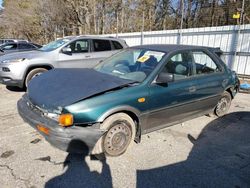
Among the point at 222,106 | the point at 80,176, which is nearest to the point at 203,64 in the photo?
the point at 222,106

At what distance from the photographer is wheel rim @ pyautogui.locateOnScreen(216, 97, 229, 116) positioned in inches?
188

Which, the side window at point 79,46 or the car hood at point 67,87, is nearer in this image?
the car hood at point 67,87

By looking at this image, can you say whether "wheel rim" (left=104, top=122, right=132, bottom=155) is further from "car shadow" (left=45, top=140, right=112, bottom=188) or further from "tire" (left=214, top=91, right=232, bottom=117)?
"tire" (left=214, top=91, right=232, bottom=117)

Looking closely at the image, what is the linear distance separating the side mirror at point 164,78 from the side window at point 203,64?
104 cm

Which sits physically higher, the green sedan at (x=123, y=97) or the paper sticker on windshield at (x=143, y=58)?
the paper sticker on windshield at (x=143, y=58)

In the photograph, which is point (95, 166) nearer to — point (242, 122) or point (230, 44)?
point (242, 122)

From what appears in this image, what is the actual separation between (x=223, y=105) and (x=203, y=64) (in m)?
1.21

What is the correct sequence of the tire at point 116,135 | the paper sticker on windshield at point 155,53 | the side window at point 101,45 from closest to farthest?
the tire at point 116,135
the paper sticker on windshield at point 155,53
the side window at point 101,45

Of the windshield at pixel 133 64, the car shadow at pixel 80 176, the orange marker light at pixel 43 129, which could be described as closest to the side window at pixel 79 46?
the windshield at pixel 133 64

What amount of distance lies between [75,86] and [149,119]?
1243mm

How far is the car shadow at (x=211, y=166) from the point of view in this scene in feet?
8.73

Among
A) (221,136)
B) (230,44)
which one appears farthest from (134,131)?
(230,44)

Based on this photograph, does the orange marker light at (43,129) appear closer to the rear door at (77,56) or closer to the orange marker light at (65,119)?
the orange marker light at (65,119)

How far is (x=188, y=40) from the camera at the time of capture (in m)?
9.55
